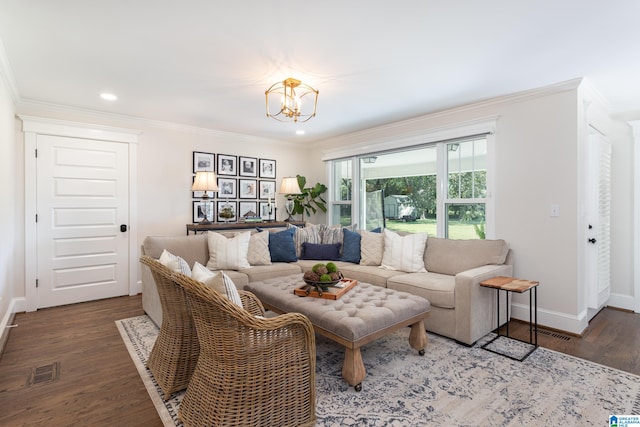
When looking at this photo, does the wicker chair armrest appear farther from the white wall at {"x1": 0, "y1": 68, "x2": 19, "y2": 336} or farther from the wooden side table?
the white wall at {"x1": 0, "y1": 68, "x2": 19, "y2": 336}

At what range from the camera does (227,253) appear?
3.70 m

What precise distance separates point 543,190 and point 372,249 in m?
1.88

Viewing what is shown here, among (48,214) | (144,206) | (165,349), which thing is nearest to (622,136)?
(165,349)

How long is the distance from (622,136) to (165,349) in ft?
17.4

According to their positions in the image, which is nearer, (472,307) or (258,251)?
(472,307)

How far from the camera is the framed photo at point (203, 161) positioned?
15.8 feet

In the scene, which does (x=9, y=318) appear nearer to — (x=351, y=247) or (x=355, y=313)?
(x=355, y=313)

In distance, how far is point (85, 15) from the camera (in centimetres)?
204

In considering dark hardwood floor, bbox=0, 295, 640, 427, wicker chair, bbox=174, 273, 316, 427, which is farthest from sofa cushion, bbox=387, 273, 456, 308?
wicker chair, bbox=174, 273, 316, 427

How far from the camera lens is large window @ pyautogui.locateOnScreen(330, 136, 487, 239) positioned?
386 cm

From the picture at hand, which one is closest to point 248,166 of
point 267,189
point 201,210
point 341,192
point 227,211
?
point 267,189

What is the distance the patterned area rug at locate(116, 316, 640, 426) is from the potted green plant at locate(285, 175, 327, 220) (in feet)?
10.4

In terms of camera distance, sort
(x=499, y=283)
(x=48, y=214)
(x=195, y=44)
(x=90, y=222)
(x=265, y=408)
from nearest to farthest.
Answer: (x=265, y=408), (x=195, y=44), (x=499, y=283), (x=48, y=214), (x=90, y=222)

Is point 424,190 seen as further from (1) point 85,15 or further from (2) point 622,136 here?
(1) point 85,15
